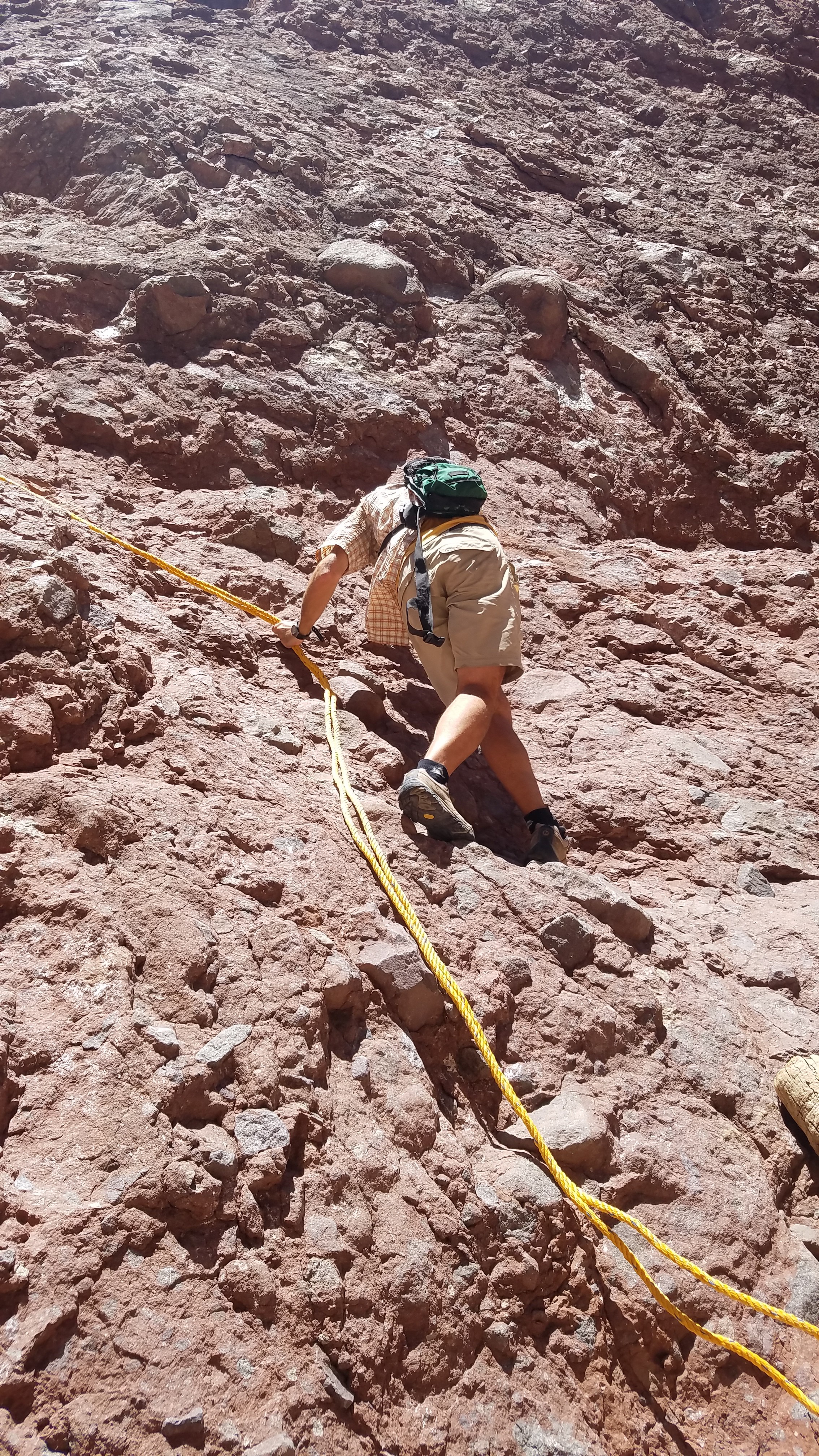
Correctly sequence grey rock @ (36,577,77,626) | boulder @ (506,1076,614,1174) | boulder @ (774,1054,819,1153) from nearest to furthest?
boulder @ (506,1076,614,1174) < boulder @ (774,1054,819,1153) < grey rock @ (36,577,77,626)

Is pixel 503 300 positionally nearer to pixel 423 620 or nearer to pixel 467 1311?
pixel 423 620

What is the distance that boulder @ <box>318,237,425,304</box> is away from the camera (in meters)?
4.87

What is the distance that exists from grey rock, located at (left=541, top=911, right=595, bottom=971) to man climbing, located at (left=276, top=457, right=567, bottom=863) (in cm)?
37

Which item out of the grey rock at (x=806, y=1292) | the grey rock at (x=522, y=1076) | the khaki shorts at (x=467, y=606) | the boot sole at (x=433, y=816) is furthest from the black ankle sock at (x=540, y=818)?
the grey rock at (x=806, y=1292)

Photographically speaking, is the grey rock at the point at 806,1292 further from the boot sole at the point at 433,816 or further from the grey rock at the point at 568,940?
the boot sole at the point at 433,816

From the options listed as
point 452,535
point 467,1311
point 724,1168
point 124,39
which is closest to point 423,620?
point 452,535

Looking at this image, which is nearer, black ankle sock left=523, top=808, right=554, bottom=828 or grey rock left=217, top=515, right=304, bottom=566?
black ankle sock left=523, top=808, right=554, bottom=828

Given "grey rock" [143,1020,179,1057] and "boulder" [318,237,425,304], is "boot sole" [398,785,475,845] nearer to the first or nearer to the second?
"grey rock" [143,1020,179,1057]

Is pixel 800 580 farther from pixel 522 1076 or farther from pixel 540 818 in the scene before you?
pixel 522 1076

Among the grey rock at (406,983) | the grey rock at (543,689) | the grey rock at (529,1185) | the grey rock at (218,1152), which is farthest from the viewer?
the grey rock at (543,689)

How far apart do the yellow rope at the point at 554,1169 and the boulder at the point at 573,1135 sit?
0.03 meters

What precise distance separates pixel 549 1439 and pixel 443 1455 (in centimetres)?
20

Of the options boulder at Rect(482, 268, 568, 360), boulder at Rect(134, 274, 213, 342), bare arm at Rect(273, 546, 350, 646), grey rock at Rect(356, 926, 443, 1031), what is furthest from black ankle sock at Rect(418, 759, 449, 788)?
boulder at Rect(482, 268, 568, 360)

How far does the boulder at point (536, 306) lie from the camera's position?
5.03 meters
